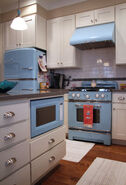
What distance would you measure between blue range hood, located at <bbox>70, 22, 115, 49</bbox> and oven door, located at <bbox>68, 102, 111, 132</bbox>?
1.10 meters

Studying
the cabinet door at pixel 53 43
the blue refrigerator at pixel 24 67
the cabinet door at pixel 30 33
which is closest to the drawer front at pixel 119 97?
the cabinet door at pixel 53 43

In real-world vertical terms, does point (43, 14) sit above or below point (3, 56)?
above

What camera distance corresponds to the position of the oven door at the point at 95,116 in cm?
282

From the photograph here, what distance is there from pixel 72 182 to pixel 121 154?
1021 mm

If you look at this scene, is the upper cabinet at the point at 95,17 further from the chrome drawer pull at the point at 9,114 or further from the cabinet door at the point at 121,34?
the chrome drawer pull at the point at 9,114

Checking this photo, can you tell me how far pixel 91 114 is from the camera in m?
2.88

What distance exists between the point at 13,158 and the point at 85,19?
2.89 metres

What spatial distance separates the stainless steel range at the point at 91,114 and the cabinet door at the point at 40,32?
1280 millimetres

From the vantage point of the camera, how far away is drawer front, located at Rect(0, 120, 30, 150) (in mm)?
1176

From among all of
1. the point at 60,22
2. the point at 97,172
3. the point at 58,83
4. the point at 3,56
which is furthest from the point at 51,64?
the point at 97,172

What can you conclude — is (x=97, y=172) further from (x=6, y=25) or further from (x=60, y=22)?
(x=6, y=25)

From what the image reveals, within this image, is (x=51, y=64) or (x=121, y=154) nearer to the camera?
(x=121, y=154)

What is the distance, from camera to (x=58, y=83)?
12.5 feet

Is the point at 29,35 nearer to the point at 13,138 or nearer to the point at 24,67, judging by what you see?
the point at 24,67
